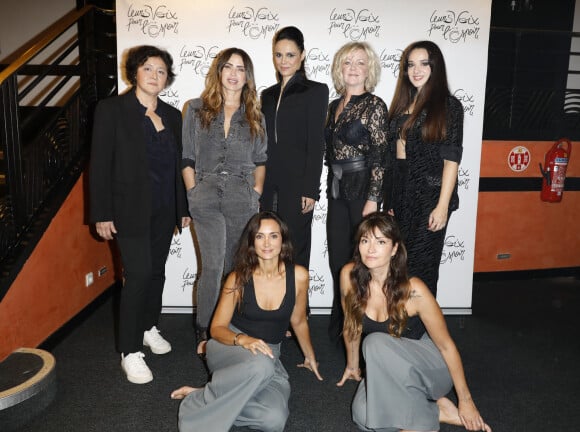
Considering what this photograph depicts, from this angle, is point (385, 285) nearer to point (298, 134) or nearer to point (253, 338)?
point (253, 338)

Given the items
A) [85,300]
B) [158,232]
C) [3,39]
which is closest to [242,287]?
[158,232]

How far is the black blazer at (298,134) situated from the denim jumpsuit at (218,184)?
0.51 ft

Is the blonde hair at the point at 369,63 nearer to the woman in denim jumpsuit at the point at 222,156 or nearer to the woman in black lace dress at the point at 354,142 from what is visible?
the woman in black lace dress at the point at 354,142

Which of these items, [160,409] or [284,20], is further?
[284,20]

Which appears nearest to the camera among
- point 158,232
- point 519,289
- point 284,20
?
point 158,232

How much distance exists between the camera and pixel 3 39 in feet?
18.1

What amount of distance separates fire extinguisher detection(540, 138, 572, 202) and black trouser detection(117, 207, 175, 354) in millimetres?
3494

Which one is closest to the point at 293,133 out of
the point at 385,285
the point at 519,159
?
the point at 385,285

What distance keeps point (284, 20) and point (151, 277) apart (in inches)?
76.8

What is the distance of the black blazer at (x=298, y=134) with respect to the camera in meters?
2.94

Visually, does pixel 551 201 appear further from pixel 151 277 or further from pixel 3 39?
pixel 3 39

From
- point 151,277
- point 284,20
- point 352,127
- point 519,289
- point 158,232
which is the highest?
point 284,20

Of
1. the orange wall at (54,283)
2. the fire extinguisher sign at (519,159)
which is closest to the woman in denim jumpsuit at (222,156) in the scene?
the orange wall at (54,283)

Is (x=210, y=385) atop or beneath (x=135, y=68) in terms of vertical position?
beneath
